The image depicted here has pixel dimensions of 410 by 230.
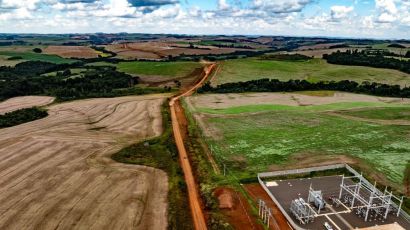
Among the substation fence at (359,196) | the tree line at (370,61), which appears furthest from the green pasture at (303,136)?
the tree line at (370,61)

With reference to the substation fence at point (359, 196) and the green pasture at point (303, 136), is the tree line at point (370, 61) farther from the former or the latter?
the substation fence at point (359, 196)

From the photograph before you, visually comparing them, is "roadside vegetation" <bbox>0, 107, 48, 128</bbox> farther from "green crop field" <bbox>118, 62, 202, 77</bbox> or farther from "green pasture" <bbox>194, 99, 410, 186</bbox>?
"green crop field" <bbox>118, 62, 202, 77</bbox>

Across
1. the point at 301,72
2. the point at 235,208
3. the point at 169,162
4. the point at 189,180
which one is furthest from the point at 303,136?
the point at 301,72

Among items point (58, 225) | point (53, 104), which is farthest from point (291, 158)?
point (53, 104)

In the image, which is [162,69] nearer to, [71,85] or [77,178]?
[71,85]

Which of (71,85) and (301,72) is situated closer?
(71,85)
